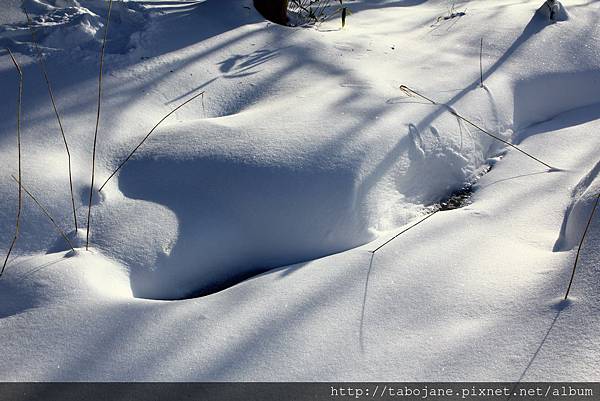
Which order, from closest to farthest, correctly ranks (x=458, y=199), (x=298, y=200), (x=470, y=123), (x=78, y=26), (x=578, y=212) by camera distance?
(x=578, y=212) → (x=298, y=200) → (x=458, y=199) → (x=470, y=123) → (x=78, y=26)

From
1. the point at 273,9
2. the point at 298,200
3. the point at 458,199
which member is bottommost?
the point at 458,199

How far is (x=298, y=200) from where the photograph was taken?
198 centimetres

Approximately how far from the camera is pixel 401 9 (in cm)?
361

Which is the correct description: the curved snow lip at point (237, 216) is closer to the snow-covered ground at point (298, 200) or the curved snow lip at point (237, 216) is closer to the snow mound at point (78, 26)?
the snow-covered ground at point (298, 200)

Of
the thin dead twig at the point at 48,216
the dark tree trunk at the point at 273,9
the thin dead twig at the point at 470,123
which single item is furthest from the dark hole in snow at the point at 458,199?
the dark tree trunk at the point at 273,9

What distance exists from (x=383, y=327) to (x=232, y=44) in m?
1.75

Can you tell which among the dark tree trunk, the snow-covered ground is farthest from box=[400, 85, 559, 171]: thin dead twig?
the dark tree trunk

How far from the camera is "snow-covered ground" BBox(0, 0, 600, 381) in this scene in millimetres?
1481

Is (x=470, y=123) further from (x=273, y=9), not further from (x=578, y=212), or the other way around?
(x=273, y=9)

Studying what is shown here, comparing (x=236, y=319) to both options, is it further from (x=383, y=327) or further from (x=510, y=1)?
(x=510, y=1)

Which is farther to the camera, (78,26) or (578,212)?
(78,26)

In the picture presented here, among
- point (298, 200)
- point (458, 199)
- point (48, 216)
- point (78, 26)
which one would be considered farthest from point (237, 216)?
point (78, 26)

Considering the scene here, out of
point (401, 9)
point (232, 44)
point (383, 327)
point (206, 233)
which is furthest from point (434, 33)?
point (383, 327)

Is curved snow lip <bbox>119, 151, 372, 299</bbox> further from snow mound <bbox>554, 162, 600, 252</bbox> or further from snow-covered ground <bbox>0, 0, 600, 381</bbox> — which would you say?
snow mound <bbox>554, 162, 600, 252</bbox>
